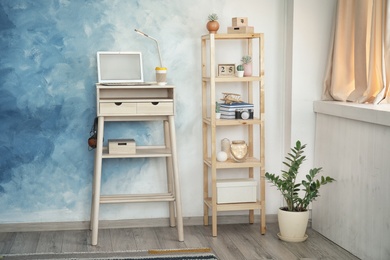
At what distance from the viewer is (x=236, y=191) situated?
473 centimetres

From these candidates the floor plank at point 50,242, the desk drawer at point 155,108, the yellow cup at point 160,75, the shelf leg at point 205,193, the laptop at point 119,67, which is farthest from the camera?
the shelf leg at point 205,193

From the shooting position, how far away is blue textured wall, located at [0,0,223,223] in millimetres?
4652

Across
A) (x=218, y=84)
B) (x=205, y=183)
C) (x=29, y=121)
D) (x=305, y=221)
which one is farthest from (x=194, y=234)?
(x=29, y=121)

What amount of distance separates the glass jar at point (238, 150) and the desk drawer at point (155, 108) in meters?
0.55

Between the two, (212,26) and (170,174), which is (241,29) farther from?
(170,174)

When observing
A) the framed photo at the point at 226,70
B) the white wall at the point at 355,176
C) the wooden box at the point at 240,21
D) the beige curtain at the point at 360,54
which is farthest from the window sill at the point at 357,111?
the wooden box at the point at 240,21

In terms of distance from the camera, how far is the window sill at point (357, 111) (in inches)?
148

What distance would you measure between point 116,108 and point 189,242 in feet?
3.36

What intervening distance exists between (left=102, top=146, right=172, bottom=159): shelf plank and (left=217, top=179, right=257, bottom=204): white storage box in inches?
17.9

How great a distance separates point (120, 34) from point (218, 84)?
80 centimetres

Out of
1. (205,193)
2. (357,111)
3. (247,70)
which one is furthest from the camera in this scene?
(205,193)

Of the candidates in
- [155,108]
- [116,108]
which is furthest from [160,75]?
[116,108]

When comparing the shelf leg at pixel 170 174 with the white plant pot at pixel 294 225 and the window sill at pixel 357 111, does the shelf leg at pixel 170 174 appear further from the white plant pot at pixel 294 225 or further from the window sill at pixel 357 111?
the window sill at pixel 357 111

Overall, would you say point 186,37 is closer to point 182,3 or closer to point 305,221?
point 182,3
